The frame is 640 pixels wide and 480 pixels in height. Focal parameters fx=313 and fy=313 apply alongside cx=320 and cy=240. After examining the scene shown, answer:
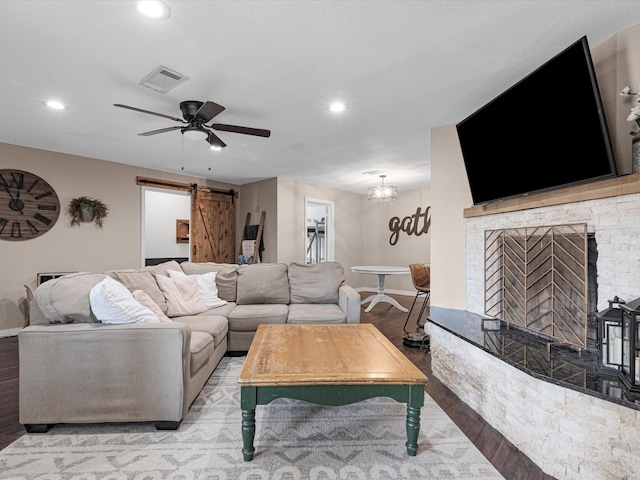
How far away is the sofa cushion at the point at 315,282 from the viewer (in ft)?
12.3

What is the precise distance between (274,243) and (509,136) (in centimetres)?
437

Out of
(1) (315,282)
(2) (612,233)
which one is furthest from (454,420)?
(1) (315,282)

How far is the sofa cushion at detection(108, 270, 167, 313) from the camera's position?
2.62 meters

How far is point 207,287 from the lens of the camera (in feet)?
11.5

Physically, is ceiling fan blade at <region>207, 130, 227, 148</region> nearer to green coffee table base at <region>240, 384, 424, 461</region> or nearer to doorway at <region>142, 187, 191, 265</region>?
green coffee table base at <region>240, 384, 424, 461</region>

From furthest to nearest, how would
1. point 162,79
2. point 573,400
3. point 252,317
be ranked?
point 252,317
point 162,79
point 573,400

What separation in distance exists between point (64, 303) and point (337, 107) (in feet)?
8.51

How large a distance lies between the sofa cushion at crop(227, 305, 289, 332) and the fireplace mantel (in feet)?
7.06

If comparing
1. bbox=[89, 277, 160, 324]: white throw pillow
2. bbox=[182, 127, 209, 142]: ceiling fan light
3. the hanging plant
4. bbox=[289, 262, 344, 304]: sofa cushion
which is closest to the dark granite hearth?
bbox=[289, 262, 344, 304]: sofa cushion

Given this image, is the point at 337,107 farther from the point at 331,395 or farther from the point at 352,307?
the point at 331,395

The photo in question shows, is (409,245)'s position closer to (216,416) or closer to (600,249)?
(600,249)

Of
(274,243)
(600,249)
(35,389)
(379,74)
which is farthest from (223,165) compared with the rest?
(600,249)

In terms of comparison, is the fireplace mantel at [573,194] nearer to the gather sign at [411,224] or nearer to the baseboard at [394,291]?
the gather sign at [411,224]

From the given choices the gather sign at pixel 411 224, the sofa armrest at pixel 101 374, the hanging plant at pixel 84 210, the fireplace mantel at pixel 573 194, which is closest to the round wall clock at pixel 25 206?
the hanging plant at pixel 84 210
